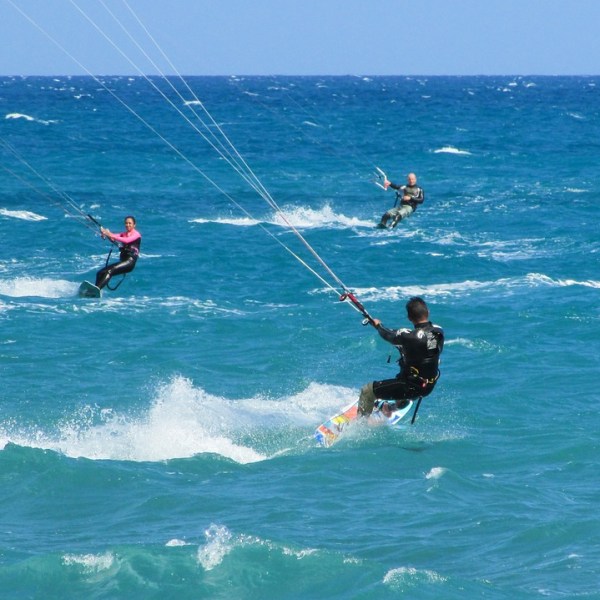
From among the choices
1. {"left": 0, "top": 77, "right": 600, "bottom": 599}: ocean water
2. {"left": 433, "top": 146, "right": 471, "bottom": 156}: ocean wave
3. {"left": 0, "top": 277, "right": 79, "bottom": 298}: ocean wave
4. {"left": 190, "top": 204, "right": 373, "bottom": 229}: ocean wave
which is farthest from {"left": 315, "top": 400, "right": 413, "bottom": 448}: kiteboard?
{"left": 433, "top": 146, "right": 471, "bottom": 156}: ocean wave

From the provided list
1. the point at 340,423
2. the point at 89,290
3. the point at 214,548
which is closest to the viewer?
the point at 214,548

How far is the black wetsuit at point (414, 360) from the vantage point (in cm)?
1417

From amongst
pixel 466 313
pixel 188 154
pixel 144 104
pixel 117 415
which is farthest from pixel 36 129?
pixel 117 415

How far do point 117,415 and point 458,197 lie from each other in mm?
31566

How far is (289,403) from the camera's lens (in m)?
19.1

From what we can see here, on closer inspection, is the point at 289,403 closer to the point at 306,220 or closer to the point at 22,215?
the point at 306,220

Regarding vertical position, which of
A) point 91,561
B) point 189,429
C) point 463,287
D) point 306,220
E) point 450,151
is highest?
point 450,151

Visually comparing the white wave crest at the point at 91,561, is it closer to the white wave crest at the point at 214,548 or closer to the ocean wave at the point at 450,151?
the white wave crest at the point at 214,548

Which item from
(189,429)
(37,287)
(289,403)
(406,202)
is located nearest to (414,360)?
(189,429)

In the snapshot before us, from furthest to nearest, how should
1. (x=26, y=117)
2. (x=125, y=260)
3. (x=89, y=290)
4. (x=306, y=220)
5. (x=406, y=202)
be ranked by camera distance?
(x=26, y=117) < (x=306, y=220) < (x=406, y=202) < (x=89, y=290) < (x=125, y=260)

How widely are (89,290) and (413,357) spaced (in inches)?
445

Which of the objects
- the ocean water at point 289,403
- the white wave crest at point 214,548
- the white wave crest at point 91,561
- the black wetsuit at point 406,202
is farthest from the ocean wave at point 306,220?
the white wave crest at point 91,561

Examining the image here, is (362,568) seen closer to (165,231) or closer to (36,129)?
(165,231)

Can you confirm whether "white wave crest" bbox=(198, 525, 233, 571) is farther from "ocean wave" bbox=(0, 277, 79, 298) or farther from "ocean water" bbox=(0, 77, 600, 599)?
"ocean wave" bbox=(0, 277, 79, 298)
